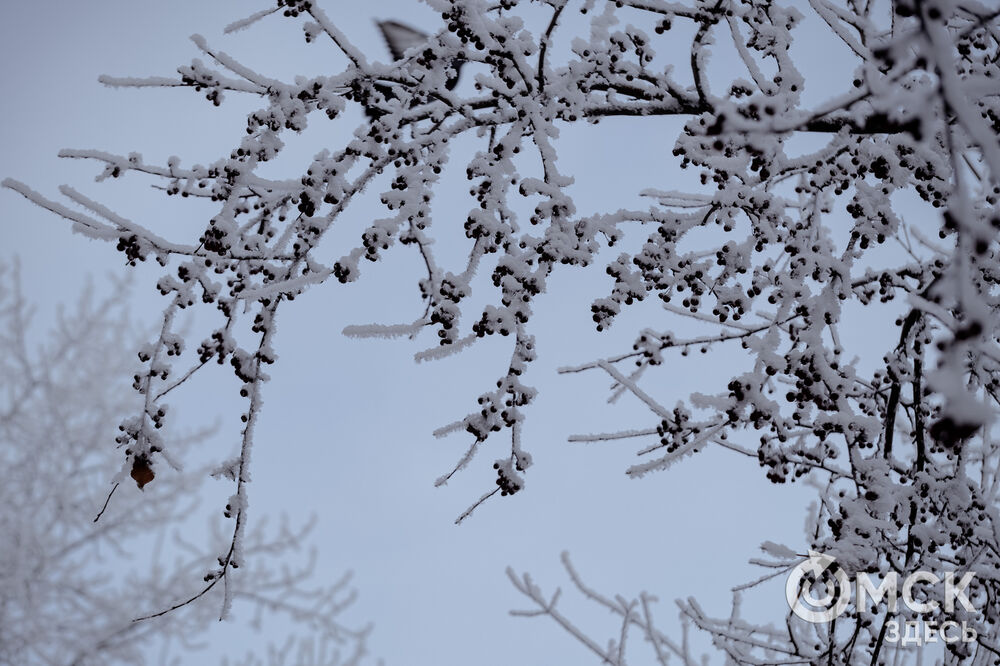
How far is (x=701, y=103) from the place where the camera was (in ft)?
9.05

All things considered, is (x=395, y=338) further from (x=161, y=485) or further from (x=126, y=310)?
(x=126, y=310)

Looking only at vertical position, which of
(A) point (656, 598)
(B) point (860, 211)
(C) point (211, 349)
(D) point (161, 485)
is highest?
(D) point (161, 485)

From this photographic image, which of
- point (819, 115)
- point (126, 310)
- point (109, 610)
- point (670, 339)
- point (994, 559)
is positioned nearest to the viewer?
point (819, 115)

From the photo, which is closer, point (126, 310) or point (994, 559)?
point (994, 559)

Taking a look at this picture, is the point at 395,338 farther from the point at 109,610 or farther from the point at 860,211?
the point at 109,610

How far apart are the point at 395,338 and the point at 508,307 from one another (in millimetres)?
399

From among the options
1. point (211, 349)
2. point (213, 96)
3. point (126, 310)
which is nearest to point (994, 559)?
point (211, 349)

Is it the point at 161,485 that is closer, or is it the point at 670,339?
the point at 670,339

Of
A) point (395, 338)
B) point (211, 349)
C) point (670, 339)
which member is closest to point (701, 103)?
point (670, 339)

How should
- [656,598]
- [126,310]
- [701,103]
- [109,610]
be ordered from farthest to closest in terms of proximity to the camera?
[126,310] < [109,610] < [656,598] < [701,103]

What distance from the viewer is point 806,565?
2828 mm

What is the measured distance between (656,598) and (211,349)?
3.22 m

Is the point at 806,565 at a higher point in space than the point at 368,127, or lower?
lower

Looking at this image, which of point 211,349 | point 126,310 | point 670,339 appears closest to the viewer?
point 211,349
